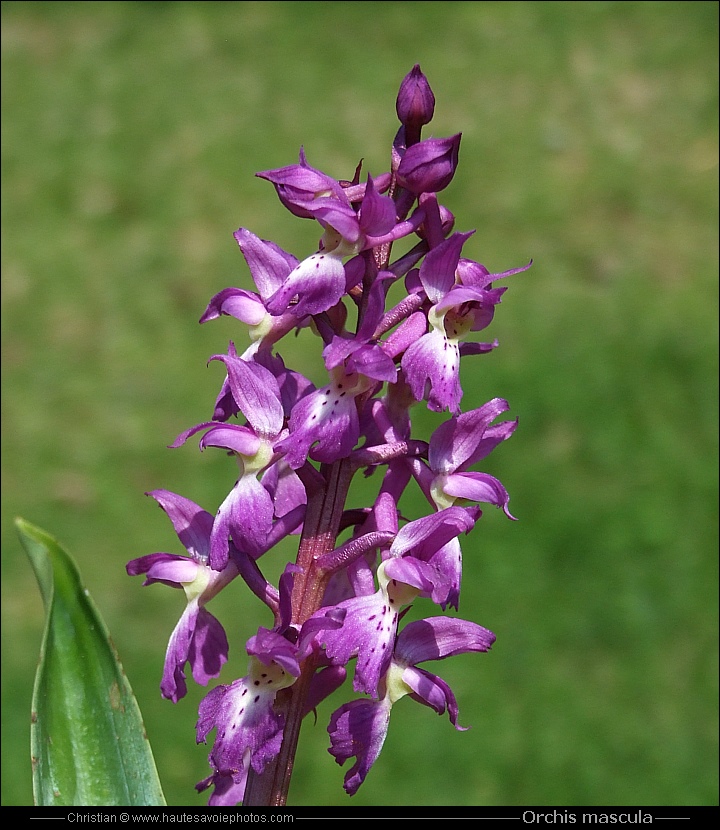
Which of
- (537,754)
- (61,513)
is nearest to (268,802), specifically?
(537,754)

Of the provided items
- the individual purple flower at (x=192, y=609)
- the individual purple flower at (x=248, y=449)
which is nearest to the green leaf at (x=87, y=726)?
the individual purple flower at (x=192, y=609)

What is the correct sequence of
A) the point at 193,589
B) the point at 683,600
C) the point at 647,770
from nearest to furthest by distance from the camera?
the point at 193,589 < the point at 647,770 < the point at 683,600

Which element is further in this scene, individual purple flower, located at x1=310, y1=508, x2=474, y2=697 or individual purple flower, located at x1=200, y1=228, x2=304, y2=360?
individual purple flower, located at x1=200, y1=228, x2=304, y2=360

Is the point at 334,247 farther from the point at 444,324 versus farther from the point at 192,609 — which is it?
the point at 192,609

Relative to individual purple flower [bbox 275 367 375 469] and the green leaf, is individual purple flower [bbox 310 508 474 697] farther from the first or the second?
the green leaf

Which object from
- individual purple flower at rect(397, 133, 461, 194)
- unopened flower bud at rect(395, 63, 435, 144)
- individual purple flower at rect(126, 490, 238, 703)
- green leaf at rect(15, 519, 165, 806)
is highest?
unopened flower bud at rect(395, 63, 435, 144)

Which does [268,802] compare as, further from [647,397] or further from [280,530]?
[647,397]

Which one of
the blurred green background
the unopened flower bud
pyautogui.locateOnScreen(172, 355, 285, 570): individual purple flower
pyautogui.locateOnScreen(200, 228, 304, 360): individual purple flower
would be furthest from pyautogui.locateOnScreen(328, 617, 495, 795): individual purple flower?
the blurred green background
